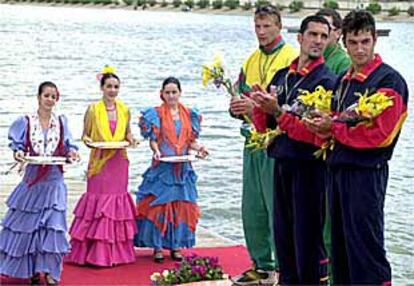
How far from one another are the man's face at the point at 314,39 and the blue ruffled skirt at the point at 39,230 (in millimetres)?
2114

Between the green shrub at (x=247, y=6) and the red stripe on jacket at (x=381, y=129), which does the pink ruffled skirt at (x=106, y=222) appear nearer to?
the red stripe on jacket at (x=381, y=129)

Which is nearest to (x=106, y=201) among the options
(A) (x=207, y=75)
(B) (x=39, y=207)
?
(B) (x=39, y=207)

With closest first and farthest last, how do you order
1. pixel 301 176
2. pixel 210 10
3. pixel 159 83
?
pixel 301 176 < pixel 159 83 < pixel 210 10

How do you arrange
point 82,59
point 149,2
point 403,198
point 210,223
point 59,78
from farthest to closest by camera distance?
point 149,2 < point 82,59 < point 59,78 < point 403,198 < point 210,223

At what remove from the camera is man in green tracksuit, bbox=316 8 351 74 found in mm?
6516

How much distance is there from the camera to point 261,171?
→ 6.75m

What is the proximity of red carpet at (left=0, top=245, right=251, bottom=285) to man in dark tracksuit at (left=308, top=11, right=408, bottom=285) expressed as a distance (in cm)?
230

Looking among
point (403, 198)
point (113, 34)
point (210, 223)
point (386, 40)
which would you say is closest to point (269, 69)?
point (210, 223)

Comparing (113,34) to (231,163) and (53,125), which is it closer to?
(231,163)

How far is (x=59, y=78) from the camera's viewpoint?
86.6 feet

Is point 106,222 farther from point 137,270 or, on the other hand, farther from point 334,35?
point 334,35

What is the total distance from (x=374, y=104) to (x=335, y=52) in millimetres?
1603

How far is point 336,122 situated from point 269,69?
1.57m

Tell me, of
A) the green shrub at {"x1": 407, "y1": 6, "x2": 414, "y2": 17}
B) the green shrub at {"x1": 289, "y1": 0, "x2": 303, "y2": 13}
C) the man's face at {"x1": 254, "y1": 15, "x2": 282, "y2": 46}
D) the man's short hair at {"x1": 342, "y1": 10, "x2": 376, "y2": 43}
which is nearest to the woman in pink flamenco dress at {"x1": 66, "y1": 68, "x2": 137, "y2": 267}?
the man's face at {"x1": 254, "y1": 15, "x2": 282, "y2": 46}
